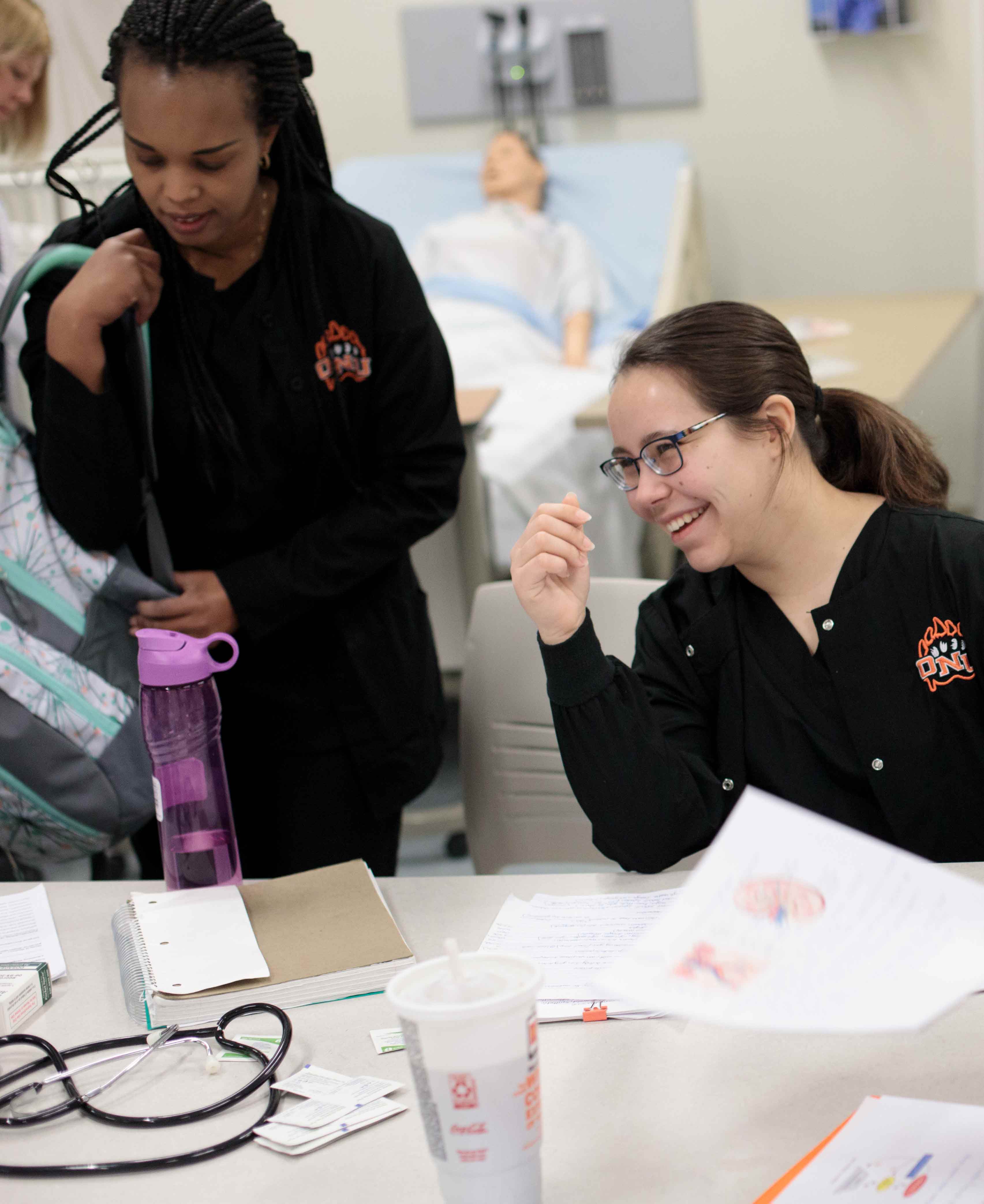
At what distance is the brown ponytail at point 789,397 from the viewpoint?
1.29 meters

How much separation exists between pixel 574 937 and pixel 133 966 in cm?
36

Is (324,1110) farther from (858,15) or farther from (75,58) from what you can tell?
(858,15)

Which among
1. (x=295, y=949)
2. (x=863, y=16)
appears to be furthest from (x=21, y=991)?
(x=863, y=16)

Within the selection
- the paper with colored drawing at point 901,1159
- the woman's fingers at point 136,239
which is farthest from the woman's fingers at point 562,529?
the woman's fingers at point 136,239

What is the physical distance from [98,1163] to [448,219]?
11.9 ft

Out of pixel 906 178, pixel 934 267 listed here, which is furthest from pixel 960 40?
pixel 934 267

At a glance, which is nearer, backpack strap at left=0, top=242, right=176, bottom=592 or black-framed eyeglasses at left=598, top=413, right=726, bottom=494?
black-framed eyeglasses at left=598, top=413, right=726, bottom=494

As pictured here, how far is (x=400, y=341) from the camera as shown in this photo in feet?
4.96

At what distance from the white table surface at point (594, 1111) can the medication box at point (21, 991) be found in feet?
0.06

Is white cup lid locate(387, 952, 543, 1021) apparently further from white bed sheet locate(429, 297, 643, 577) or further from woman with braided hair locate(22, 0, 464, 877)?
white bed sheet locate(429, 297, 643, 577)

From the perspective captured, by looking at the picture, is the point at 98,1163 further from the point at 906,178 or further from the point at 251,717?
the point at 906,178

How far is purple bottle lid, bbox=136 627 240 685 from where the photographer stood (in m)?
1.20

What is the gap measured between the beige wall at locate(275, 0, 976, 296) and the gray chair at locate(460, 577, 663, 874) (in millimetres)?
3009

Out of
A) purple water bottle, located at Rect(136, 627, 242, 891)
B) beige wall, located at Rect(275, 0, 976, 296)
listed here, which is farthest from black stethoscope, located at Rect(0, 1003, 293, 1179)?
beige wall, located at Rect(275, 0, 976, 296)
